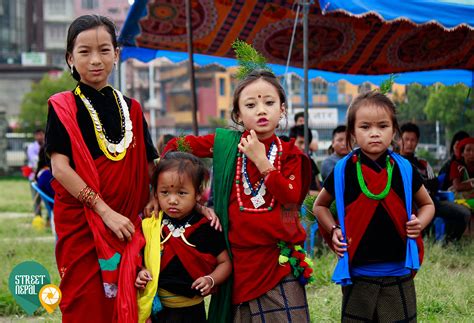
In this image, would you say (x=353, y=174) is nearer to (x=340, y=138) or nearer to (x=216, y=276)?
(x=216, y=276)

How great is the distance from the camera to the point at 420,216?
301 centimetres

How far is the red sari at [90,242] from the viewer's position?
280 centimetres

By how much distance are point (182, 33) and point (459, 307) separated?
434 centimetres

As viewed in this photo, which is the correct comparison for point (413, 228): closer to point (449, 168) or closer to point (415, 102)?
point (449, 168)

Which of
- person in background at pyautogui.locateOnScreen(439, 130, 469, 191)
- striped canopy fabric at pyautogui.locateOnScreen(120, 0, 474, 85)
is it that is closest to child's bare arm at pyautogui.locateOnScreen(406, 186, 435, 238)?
striped canopy fabric at pyautogui.locateOnScreen(120, 0, 474, 85)

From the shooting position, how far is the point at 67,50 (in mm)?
2955

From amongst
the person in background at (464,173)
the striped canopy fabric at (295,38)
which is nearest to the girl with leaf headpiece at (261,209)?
the striped canopy fabric at (295,38)

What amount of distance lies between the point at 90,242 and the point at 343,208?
44.2 inches

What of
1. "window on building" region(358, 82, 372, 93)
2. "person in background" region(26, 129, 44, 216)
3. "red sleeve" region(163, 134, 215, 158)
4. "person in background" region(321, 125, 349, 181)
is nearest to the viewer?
"red sleeve" region(163, 134, 215, 158)

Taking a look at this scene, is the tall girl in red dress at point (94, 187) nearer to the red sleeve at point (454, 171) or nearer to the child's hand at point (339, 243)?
the child's hand at point (339, 243)

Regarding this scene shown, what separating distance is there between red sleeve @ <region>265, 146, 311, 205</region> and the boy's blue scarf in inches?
5.7

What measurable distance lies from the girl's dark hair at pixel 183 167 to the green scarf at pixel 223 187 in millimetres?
69

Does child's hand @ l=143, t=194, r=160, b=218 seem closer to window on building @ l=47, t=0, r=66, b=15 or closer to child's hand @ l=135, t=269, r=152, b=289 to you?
child's hand @ l=135, t=269, r=152, b=289

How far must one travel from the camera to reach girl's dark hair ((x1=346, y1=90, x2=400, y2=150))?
2.99 m
